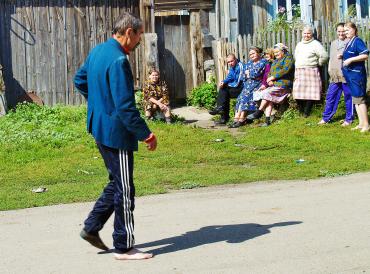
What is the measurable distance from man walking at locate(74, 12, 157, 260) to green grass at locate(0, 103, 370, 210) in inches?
115

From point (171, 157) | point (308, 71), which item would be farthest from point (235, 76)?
point (171, 157)

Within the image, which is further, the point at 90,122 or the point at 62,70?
the point at 62,70

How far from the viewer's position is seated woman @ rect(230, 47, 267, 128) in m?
16.6

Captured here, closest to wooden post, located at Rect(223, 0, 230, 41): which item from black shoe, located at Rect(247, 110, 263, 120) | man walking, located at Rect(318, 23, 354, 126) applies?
black shoe, located at Rect(247, 110, 263, 120)

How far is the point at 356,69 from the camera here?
15070mm

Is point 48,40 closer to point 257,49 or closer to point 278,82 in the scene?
point 257,49

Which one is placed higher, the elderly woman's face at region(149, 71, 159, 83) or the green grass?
the elderly woman's face at region(149, 71, 159, 83)

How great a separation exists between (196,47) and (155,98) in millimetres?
2887

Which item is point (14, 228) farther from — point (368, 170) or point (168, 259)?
point (368, 170)

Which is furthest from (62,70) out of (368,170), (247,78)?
(368,170)

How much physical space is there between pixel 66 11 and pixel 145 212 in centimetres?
1030

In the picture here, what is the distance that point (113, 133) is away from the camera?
23.2 feet

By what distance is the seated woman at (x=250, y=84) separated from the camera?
16.6 metres

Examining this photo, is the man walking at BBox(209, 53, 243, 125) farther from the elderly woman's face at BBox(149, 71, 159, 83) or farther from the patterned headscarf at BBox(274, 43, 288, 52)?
the elderly woman's face at BBox(149, 71, 159, 83)
